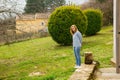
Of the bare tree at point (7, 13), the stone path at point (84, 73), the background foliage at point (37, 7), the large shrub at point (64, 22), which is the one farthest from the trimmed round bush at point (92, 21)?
the stone path at point (84, 73)

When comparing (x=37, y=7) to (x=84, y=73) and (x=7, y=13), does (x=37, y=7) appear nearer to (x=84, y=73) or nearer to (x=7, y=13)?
(x=7, y=13)

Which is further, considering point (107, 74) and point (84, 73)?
point (107, 74)

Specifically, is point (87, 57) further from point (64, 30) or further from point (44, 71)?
point (64, 30)

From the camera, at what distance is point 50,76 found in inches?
480

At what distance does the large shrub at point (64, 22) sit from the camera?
68.1 ft

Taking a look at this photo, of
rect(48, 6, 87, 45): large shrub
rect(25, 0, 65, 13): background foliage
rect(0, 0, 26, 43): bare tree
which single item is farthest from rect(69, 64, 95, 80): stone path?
rect(25, 0, 65, 13): background foliage

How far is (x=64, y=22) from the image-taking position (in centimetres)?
2069

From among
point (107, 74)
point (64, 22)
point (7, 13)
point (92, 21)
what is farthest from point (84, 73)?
point (92, 21)

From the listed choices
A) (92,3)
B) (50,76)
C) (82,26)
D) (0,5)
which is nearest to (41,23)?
(92,3)

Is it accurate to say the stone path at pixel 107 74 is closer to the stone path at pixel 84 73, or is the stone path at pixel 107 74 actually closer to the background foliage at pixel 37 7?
the stone path at pixel 84 73

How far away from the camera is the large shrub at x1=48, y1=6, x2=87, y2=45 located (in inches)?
817

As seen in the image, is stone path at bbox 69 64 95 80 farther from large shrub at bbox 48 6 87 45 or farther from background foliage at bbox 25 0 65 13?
background foliage at bbox 25 0 65 13

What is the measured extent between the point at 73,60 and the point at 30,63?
2.38 metres

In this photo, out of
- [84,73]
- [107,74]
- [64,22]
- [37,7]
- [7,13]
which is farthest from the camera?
[37,7]
